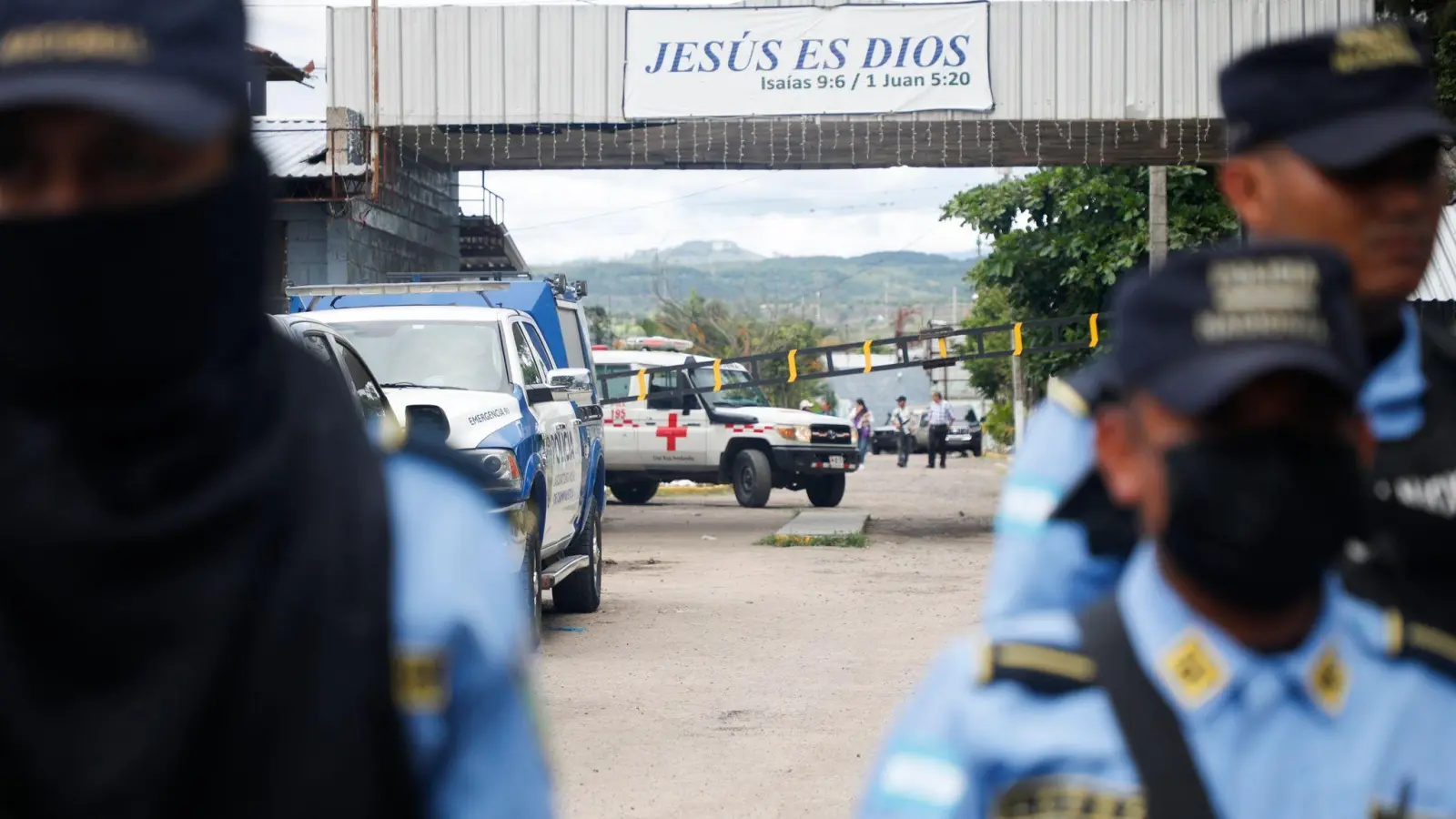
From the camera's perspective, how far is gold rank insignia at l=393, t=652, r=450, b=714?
4.95ft

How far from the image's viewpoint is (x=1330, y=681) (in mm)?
1812

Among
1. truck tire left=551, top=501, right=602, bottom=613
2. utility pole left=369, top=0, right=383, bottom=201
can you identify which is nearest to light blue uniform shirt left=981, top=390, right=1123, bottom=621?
truck tire left=551, top=501, right=602, bottom=613

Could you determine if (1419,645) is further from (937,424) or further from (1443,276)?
(937,424)

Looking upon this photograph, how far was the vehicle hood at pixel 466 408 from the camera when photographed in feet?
31.2

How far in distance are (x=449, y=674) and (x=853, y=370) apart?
1894 centimetres

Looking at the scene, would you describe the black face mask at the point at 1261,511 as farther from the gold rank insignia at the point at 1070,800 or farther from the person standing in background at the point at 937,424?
the person standing in background at the point at 937,424

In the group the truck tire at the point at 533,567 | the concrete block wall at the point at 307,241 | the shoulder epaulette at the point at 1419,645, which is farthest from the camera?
the concrete block wall at the point at 307,241

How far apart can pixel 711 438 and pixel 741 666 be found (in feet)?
46.3

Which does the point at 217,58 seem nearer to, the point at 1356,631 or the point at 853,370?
the point at 1356,631

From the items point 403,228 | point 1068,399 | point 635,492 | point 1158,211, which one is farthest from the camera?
point 635,492

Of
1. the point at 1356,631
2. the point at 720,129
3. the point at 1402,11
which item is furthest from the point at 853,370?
the point at 1356,631

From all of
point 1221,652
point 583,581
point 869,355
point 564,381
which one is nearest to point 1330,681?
point 1221,652

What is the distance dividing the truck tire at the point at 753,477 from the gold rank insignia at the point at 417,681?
22548mm

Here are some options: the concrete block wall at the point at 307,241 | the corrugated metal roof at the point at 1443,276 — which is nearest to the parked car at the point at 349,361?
the concrete block wall at the point at 307,241
